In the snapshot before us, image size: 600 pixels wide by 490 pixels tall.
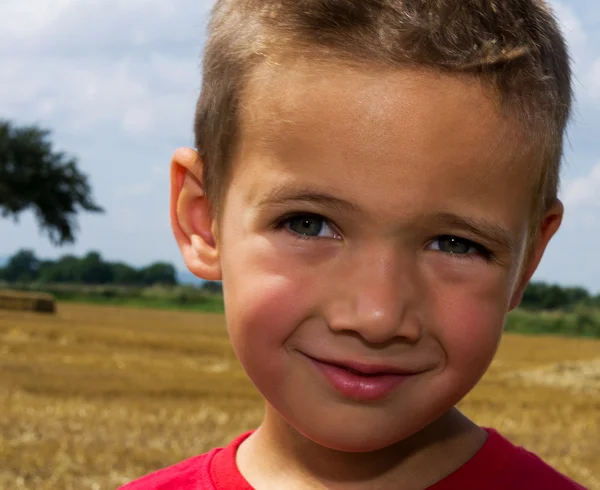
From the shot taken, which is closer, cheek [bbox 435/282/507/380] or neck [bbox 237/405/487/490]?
cheek [bbox 435/282/507/380]

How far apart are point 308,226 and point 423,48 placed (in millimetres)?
326

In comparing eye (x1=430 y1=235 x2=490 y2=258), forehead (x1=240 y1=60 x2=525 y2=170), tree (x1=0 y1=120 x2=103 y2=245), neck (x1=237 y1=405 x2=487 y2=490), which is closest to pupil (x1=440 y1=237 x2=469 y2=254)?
eye (x1=430 y1=235 x2=490 y2=258)

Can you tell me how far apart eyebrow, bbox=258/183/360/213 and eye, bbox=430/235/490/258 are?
15cm

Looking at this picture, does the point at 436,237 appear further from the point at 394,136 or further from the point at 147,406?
the point at 147,406

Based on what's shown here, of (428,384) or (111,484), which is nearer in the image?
(428,384)

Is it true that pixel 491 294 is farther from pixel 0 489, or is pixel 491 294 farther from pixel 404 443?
pixel 0 489

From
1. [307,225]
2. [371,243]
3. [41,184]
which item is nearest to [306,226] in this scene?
[307,225]

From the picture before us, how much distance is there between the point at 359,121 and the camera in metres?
1.41

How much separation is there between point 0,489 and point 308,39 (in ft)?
6.51

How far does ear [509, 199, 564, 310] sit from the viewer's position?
1698 millimetres

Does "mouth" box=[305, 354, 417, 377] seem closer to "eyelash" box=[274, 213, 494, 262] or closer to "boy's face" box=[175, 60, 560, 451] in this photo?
"boy's face" box=[175, 60, 560, 451]

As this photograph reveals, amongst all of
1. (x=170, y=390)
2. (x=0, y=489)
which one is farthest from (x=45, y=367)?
(x=0, y=489)

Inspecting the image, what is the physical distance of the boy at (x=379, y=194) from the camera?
1.41 metres

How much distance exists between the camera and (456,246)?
149cm
